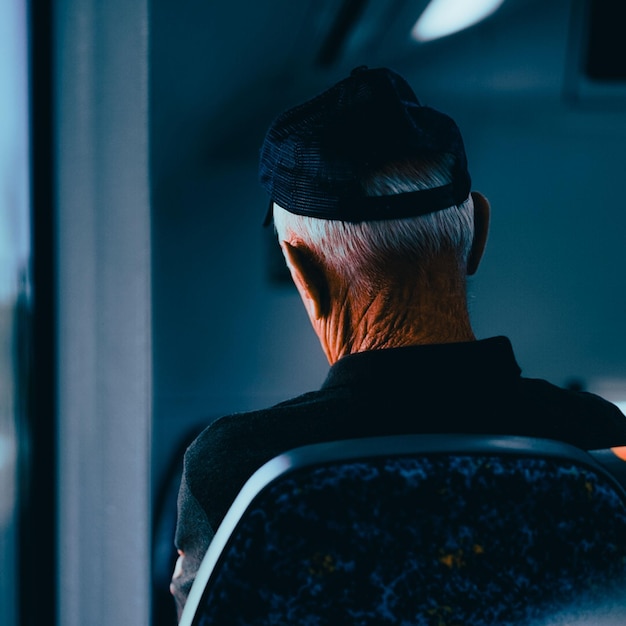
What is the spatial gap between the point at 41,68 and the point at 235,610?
39.4 inches

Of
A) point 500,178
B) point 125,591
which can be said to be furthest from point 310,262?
point 500,178

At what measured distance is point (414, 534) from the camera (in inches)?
20.2


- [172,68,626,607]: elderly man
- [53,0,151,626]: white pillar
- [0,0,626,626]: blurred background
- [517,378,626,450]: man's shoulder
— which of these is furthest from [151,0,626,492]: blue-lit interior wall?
[517,378,626,450]: man's shoulder

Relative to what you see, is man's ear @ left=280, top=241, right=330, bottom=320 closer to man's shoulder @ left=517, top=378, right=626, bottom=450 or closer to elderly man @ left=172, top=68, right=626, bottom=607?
elderly man @ left=172, top=68, right=626, bottom=607

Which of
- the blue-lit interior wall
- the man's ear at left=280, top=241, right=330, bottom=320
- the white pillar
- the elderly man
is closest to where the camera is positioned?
the elderly man

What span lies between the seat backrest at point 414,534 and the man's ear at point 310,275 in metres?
0.36

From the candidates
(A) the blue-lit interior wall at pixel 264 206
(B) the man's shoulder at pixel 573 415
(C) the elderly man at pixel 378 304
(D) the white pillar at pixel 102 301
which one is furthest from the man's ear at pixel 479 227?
(A) the blue-lit interior wall at pixel 264 206

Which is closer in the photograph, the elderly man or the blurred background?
the elderly man

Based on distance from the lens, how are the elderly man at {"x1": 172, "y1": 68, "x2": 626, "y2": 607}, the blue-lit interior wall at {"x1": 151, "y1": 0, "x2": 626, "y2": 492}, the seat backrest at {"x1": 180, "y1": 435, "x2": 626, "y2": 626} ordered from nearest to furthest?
1. the seat backrest at {"x1": 180, "y1": 435, "x2": 626, "y2": 626}
2. the elderly man at {"x1": 172, "y1": 68, "x2": 626, "y2": 607}
3. the blue-lit interior wall at {"x1": 151, "y1": 0, "x2": 626, "y2": 492}

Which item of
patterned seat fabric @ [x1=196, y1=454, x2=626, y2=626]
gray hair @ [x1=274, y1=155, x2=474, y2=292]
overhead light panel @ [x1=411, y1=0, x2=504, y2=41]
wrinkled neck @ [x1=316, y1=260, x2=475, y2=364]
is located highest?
overhead light panel @ [x1=411, y1=0, x2=504, y2=41]

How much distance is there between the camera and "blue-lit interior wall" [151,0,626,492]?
5.65 feet

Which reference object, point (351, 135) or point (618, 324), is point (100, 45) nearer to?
point (351, 135)

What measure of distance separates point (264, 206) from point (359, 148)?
3.34ft

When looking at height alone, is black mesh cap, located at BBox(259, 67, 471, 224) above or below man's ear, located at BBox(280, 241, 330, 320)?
above
